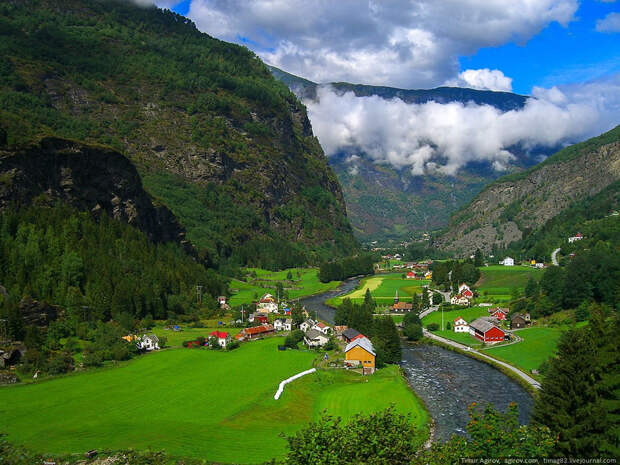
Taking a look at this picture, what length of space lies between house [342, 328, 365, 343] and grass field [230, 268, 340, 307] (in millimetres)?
38593

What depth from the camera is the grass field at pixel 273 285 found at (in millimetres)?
121688

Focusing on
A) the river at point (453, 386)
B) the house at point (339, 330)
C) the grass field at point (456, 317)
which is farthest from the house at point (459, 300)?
the house at point (339, 330)

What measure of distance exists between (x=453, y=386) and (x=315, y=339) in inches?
921

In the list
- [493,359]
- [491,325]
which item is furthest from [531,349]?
[491,325]

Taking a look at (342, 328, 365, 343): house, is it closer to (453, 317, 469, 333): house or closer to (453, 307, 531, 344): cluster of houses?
(453, 307, 531, 344): cluster of houses

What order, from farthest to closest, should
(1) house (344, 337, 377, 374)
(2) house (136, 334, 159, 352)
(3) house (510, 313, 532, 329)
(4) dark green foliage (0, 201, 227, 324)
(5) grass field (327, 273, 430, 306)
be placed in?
(5) grass field (327, 273, 430, 306) → (3) house (510, 313, 532, 329) → (4) dark green foliage (0, 201, 227, 324) → (2) house (136, 334, 159, 352) → (1) house (344, 337, 377, 374)

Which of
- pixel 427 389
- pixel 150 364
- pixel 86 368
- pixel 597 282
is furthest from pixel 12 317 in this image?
pixel 597 282

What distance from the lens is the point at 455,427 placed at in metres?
42.1

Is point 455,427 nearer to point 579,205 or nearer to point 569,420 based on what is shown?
point 569,420

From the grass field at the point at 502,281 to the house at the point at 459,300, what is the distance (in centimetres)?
419

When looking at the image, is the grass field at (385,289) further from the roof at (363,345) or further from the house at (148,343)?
the house at (148,343)

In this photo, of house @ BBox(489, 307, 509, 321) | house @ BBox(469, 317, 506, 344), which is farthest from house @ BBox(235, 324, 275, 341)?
house @ BBox(489, 307, 509, 321)

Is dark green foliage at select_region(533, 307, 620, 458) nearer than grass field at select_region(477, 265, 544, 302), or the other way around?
dark green foliage at select_region(533, 307, 620, 458)

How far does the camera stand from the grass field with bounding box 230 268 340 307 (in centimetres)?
12169
